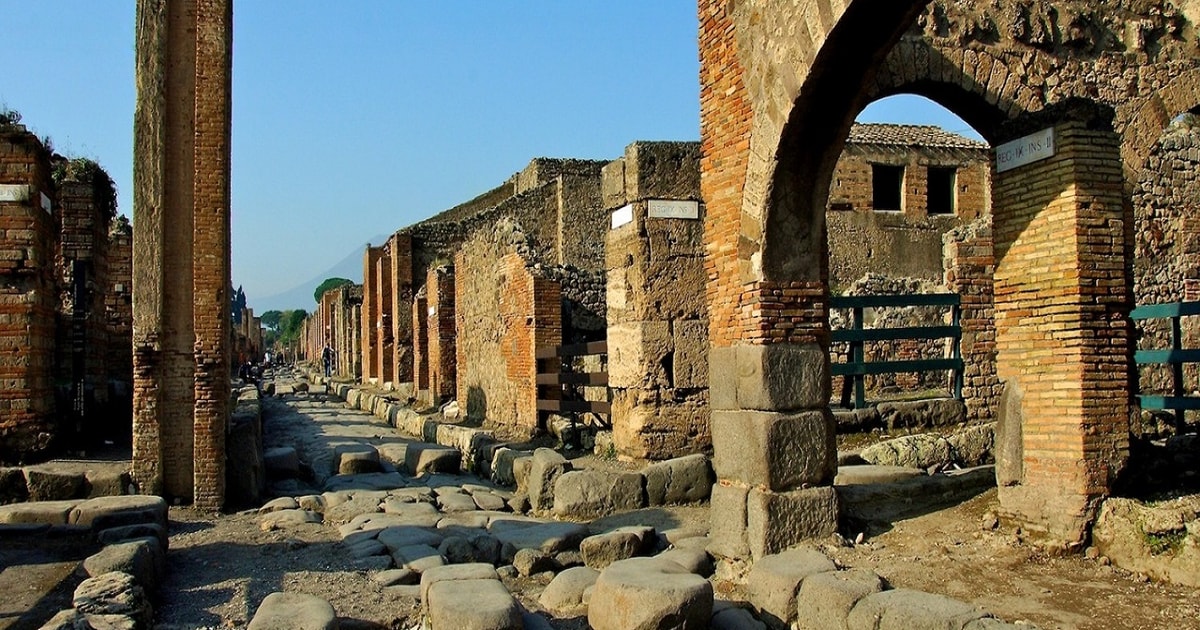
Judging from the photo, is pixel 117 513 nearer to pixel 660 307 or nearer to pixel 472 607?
pixel 472 607

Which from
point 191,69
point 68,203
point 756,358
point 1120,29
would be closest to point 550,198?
point 68,203

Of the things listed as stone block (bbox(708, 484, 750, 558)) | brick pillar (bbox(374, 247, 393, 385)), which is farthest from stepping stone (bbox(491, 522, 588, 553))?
brick pillar (bbox(374, 247, 393, 385))

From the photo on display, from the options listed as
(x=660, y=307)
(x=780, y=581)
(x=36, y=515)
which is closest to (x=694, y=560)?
(x=780, y=581)

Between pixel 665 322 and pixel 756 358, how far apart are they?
3.22 meters

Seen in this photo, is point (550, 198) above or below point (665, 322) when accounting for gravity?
above

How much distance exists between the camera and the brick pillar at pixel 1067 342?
6.97 m

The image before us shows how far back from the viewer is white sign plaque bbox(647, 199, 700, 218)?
35.4ft

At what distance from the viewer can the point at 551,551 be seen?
8.35 meters

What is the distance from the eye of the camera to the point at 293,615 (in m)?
5.80

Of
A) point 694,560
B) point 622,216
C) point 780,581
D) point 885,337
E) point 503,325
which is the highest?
point 622,216

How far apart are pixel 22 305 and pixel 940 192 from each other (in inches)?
909

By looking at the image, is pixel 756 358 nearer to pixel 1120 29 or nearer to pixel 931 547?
pixel 931 547

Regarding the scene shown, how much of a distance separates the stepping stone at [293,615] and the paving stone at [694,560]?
2.64m

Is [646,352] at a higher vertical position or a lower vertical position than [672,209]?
lower
